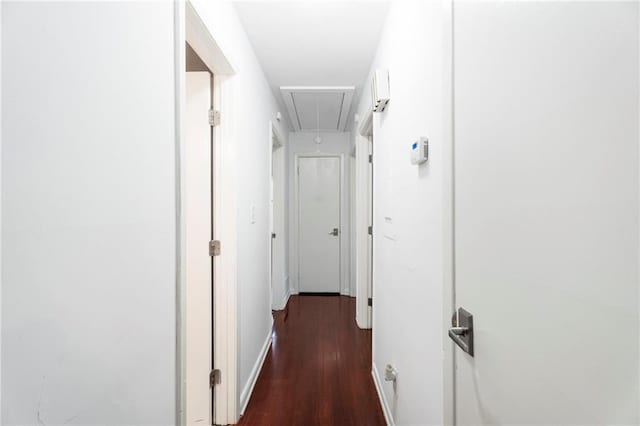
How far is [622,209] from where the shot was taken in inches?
14.2

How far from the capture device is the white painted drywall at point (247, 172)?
172 cm

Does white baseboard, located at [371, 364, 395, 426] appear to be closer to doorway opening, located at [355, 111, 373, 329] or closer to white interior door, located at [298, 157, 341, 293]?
doorway opening, located at [355, 111, 373, 329]

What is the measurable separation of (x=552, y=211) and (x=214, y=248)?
167 cm

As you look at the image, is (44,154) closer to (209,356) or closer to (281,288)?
(209,356)

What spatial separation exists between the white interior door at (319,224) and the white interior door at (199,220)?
9.11 ft

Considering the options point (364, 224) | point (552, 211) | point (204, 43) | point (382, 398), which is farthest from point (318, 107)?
point (552, 211)

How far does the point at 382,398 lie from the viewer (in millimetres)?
Result: 1981

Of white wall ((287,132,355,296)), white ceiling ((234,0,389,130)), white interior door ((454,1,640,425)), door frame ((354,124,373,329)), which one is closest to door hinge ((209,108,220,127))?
white ceiling ((234,0,389,130))

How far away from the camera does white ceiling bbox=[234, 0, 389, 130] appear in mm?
1788

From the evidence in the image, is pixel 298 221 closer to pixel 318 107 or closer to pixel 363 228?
pixel 363 228

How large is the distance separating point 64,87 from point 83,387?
629 mm

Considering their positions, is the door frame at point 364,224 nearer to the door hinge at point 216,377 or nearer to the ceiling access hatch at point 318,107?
the ceiling access hatch at point 318,107

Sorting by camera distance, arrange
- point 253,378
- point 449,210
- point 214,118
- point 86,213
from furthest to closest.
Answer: point 253,378 → point 214,118 → point 449,210 → point 86,213

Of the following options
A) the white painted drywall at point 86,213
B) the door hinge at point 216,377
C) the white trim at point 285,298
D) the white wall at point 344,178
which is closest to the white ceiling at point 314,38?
the white painted drywall at point 86,213
